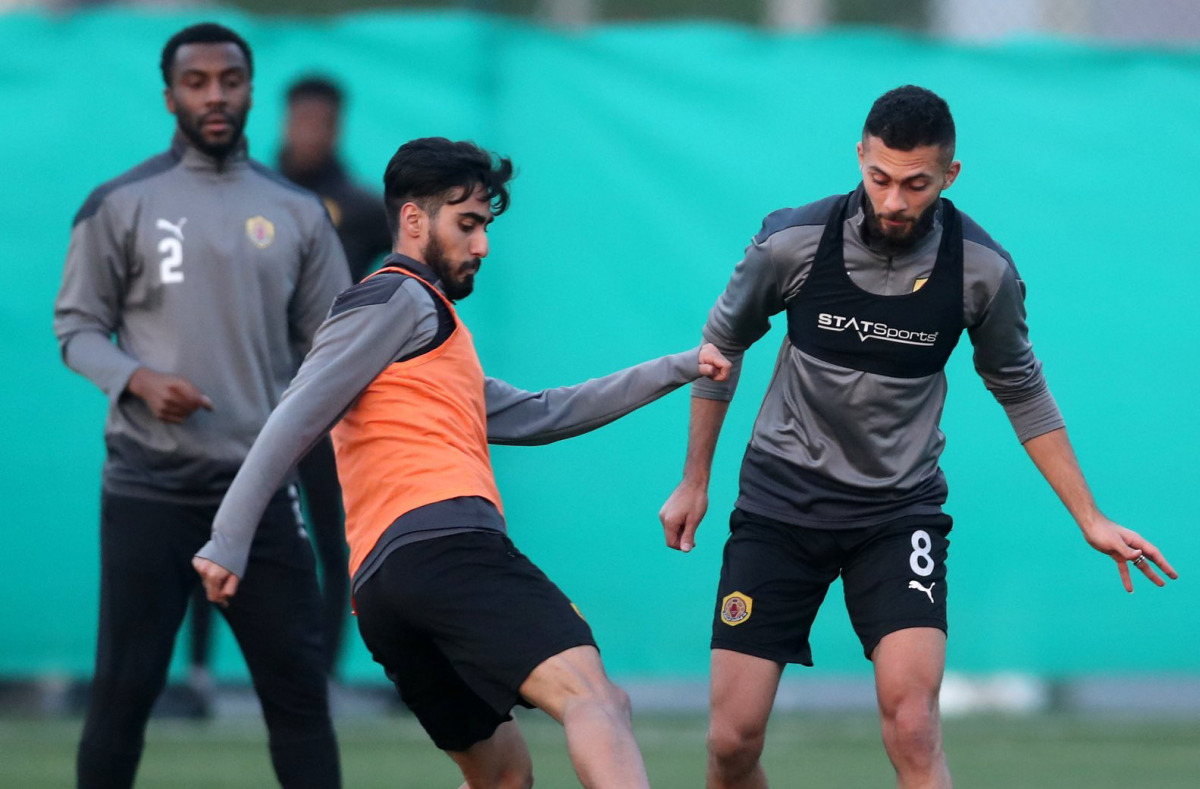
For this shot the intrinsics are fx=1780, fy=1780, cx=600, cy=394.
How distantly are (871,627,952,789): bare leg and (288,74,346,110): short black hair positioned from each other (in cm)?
423

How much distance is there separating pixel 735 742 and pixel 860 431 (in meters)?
0.88

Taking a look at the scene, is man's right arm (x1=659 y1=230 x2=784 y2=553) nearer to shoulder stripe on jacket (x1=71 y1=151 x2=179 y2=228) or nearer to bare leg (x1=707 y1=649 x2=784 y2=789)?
bare leg (x1=707 y1=649 x2=784 y2=789)

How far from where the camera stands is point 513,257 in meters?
7.84

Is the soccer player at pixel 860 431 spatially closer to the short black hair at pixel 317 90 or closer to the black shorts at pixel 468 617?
the black shorts at pixel 468 617

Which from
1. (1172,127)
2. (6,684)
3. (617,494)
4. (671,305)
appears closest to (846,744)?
(617,494)

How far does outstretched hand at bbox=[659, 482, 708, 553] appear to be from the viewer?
15.7 ft

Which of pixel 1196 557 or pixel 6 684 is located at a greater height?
pixel 1196 557

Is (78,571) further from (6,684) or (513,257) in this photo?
(513,257)

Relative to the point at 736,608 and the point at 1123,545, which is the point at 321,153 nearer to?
the point at 736,608

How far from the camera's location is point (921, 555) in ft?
15.4

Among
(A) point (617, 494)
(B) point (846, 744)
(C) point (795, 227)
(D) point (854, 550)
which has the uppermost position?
(C) point (795, 227)

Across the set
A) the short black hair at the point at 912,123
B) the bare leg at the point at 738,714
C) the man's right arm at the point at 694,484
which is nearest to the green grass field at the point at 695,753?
the bare leg at the point at 738,714

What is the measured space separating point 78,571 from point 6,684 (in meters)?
0.65

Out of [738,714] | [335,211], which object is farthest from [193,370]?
[335,211]
